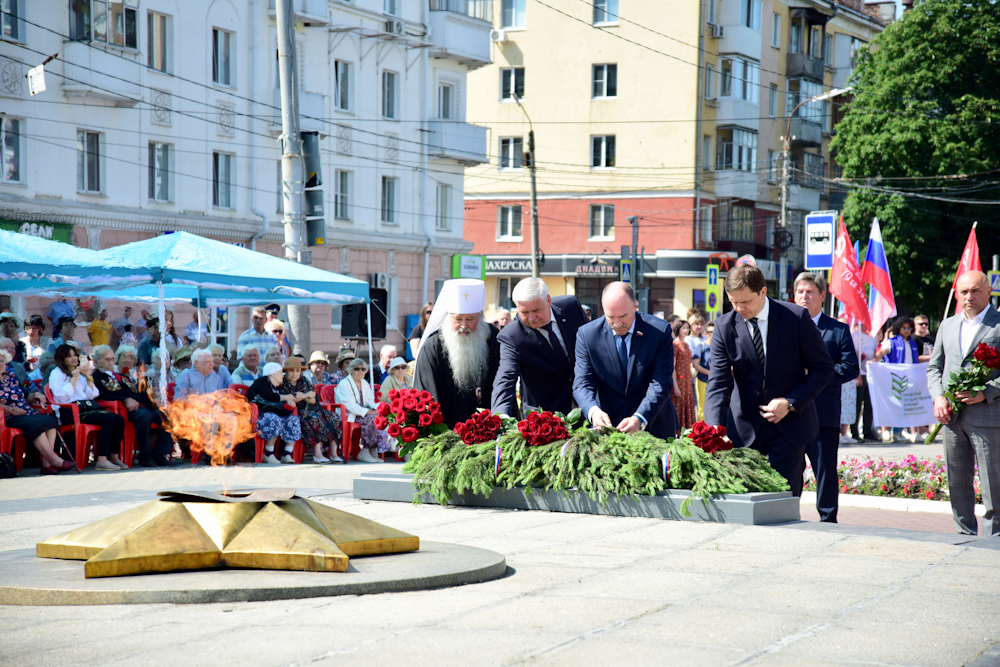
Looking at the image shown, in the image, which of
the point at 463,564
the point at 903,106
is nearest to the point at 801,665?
the point at 463,564

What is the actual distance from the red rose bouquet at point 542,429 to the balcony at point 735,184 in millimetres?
44422

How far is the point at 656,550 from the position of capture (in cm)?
676

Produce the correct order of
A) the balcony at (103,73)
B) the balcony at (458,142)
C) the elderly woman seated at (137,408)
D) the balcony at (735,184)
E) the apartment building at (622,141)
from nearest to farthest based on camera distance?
the elderly woman seated at (137,408), the balcony at (103,73), the balcony at (458,142), the apartment building at (622,141), the balcony at (735,184)

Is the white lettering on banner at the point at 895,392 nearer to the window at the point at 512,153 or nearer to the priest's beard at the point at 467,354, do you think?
the priest's beard at the point at 467,354

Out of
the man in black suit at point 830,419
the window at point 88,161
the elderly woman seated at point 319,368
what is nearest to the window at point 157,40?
the window at point 88,161

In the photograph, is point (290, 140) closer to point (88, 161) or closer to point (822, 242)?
point (822, 242)

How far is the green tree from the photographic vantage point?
1677 inches

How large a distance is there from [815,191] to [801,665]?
58022 mm

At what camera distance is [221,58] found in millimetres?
33656

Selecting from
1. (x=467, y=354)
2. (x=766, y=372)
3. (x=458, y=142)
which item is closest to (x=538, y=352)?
(x=467, y=354)

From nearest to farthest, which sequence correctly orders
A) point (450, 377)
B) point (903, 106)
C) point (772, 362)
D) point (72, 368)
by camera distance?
point (772, 362) < point (450, 377) < point (72, 368) < point (903, 106)

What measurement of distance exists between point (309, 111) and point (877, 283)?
67.6ft

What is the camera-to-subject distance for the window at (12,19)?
88.7ft

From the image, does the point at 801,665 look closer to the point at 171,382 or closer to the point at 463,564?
the point at 463,564
